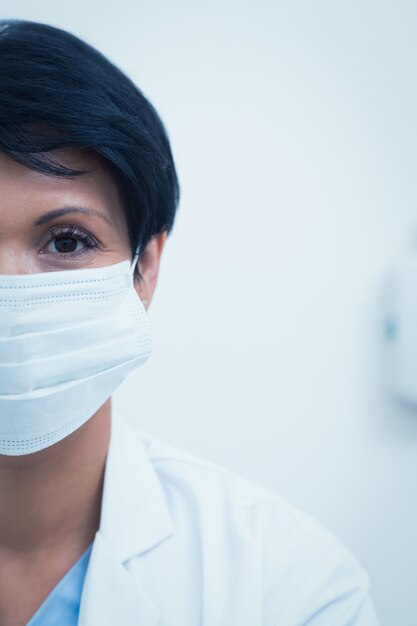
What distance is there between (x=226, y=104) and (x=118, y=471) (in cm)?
88

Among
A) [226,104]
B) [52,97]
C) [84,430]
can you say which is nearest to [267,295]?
[226,104]

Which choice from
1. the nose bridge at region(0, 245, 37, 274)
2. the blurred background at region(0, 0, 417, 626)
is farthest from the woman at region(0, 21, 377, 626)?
the blurred background at region(0, 0, 417, 626)

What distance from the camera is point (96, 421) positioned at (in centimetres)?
99

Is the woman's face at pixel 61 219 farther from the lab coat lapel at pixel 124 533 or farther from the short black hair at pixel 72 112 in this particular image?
the lab coat lapel at pixel 124 533

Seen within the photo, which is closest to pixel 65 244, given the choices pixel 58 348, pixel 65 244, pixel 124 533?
pixel 65 244

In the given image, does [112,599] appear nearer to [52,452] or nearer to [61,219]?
[52,452]

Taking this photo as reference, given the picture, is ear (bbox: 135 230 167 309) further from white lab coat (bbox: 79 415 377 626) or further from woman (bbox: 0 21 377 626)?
white lab coat (bbox: 79 415 377 626)

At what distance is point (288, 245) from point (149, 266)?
43 centimetres

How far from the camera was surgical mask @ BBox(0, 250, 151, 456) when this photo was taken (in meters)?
0.75

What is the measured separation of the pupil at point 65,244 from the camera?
84cm

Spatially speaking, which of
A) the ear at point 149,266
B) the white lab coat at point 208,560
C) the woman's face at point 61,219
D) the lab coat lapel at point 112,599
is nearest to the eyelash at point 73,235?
the woman's face at point 61,219

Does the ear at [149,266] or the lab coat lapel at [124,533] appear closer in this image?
the lab coat lapel at [124,533]

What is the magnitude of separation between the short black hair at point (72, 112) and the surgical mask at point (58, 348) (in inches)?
6.3

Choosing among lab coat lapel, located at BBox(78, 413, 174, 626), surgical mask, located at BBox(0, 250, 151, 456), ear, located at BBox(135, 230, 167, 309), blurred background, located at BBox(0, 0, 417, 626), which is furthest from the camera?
blurred background, located at BBox(0, 0, 417, 626)
